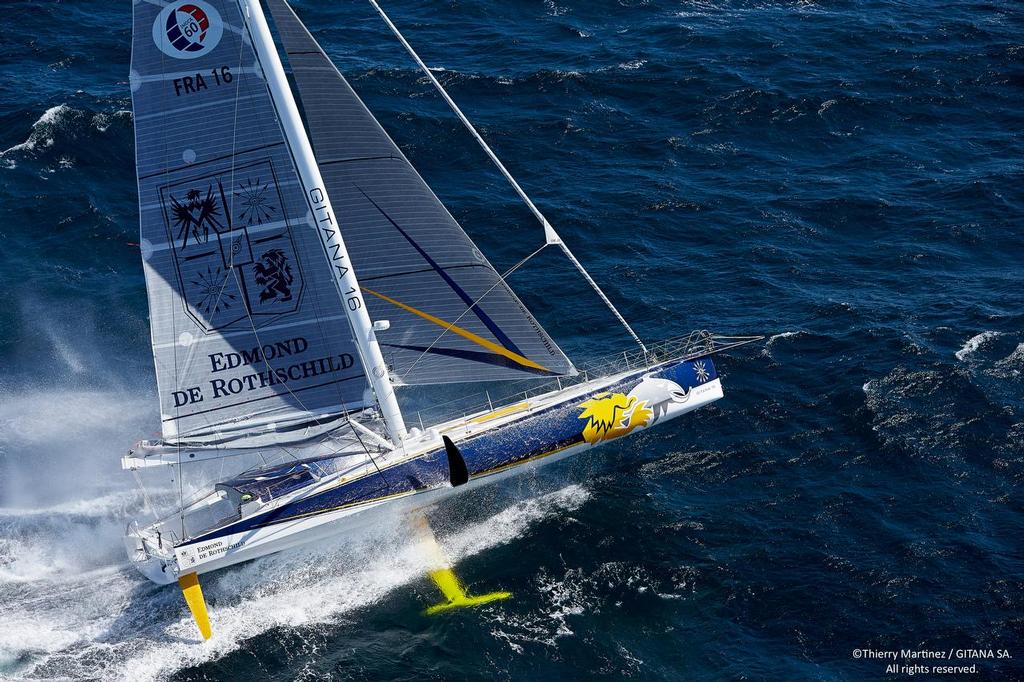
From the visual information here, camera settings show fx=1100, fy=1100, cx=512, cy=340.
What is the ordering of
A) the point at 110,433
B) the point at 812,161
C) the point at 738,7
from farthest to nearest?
the point at 738,7 < the point at 812,161 < the point at 110,433

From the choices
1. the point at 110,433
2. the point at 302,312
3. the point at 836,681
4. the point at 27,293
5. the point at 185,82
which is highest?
the point at 185,82

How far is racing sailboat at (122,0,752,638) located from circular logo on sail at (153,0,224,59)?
0.05 m

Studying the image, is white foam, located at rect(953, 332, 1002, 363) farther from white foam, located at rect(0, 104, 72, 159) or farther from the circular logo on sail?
white foam, located at rect(0, 104, 72, 159)

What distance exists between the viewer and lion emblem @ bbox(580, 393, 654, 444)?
30047 millimetres

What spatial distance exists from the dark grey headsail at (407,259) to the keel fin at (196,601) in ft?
24.9

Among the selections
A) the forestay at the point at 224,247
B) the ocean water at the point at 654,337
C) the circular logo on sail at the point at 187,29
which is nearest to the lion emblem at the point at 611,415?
the ocean water at the point at 654,337

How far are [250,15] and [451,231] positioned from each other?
7.52 m

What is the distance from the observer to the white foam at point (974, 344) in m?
34.9

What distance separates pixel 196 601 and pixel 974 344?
24.9 meters

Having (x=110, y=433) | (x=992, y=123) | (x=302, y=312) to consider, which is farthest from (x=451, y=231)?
(x=992, y=123)

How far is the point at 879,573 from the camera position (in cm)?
2823

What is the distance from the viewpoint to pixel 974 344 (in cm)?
3531

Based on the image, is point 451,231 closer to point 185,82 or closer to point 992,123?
point 185,82

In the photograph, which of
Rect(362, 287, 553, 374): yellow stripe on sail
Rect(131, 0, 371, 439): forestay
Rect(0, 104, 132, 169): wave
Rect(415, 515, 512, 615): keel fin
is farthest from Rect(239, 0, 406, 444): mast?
Rect(0, 104, 132, 169): wave
